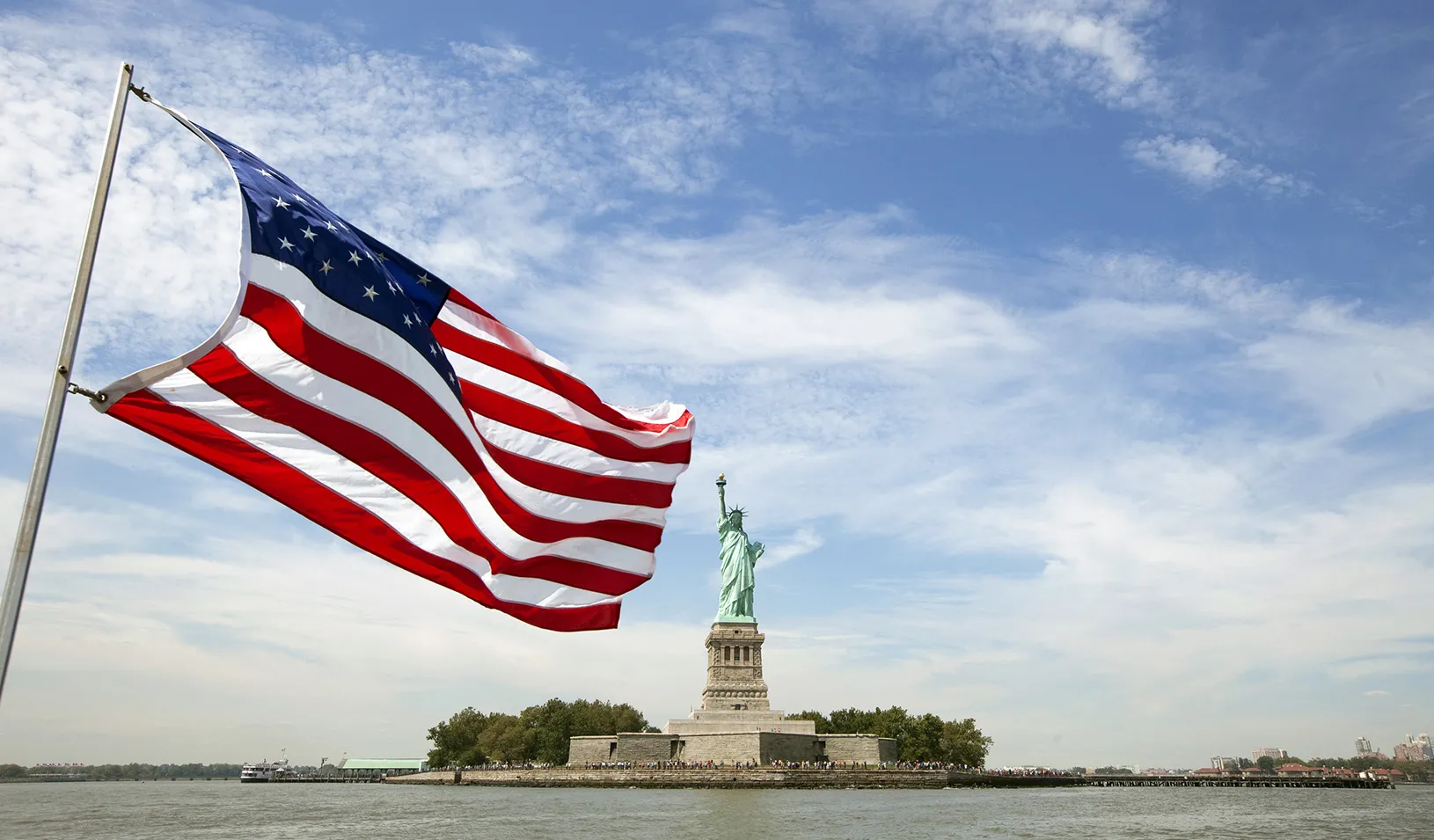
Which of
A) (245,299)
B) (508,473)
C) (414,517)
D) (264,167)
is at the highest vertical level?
(264,167)

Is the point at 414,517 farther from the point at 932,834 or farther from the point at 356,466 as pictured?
the point at 932,834

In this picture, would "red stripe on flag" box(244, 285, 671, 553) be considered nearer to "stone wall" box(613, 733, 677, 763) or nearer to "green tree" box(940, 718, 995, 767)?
"stone wall" box(613, 733, 677, 763)

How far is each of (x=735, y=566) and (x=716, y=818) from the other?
3956cm

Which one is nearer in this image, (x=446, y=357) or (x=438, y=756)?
(x=446, y=357)

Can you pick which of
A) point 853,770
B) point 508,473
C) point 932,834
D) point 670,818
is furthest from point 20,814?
point 508,473

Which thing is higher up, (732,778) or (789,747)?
(789,747)

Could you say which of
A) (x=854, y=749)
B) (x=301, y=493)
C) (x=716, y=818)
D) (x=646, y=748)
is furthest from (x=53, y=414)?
(x=854, y=749)

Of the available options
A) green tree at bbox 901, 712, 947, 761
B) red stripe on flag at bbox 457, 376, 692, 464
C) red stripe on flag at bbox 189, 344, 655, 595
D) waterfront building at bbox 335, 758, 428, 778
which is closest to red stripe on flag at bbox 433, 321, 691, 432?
red stripe on flag at bbox 457, 376, 692, 464

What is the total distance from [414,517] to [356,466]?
0.78 meters

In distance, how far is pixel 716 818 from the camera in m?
45.8

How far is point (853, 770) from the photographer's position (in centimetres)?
7544

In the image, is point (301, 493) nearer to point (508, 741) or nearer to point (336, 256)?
point (336, 256)

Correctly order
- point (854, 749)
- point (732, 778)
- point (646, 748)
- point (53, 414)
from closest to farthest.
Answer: point (53, 414) < point (732, 778) < point (646, 748) < point (854, 749)

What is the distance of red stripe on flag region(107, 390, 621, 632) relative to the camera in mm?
8344
